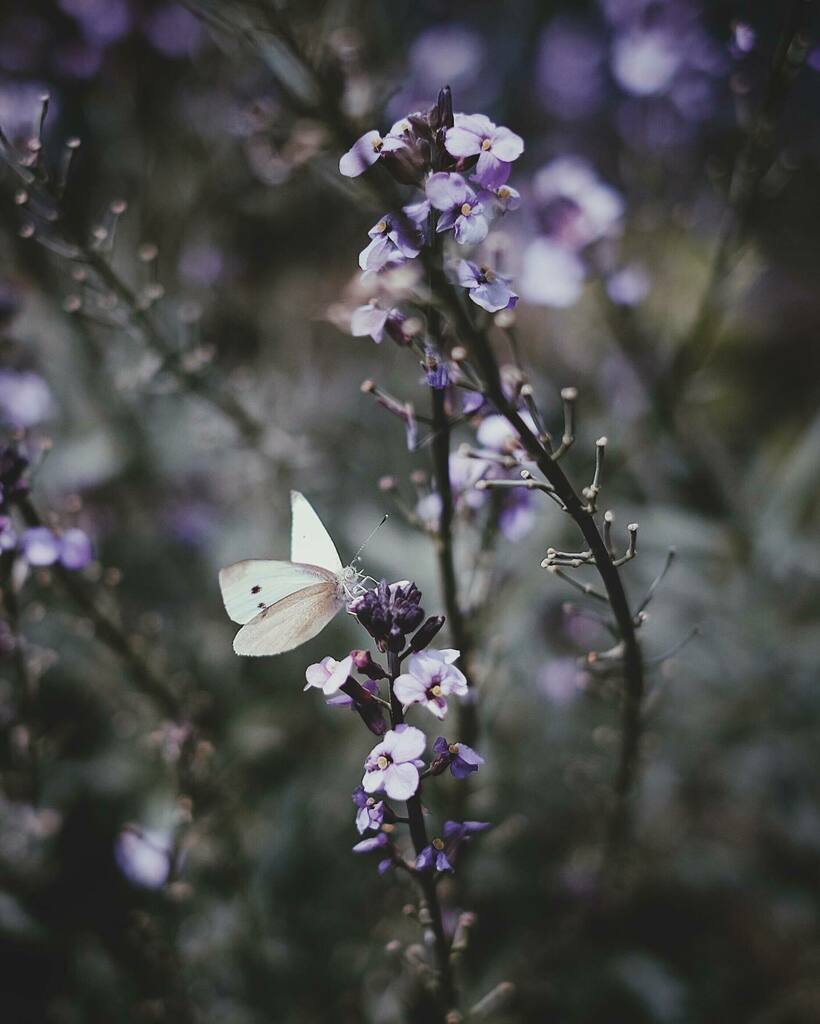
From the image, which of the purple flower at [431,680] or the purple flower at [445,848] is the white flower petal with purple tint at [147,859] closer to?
the purple flower at [445,848]

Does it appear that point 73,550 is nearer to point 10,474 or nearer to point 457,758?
point 10,474

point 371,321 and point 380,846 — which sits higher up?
point 371,321

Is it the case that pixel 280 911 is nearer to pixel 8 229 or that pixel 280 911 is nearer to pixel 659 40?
pixel 8 229

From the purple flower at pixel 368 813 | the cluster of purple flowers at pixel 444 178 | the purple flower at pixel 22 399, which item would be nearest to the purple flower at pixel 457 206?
the cluster of purple flowers at pixel 444 178

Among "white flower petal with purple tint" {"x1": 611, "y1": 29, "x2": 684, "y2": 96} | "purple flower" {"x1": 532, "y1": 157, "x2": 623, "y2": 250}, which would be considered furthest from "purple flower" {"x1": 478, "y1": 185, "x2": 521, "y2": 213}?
"white flower petal with purple tint" {"x1": 611, "y1": 29, "x2": 684, "y2": 96}

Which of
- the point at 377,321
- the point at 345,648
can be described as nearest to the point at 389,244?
the point at 377,321

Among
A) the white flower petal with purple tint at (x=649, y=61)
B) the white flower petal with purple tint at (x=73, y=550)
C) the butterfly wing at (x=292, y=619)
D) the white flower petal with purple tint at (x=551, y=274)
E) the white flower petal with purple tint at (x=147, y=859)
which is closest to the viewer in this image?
the butterfly wing at (x=292, y=619)
